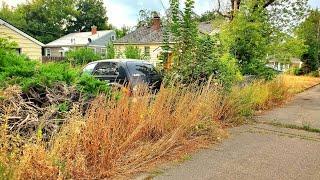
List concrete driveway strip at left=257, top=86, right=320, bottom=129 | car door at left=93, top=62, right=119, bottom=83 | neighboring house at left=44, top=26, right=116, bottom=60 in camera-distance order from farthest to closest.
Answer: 1. neighboring house at left=44, top=26, right=116, bottom=60
2. car door at left=93, top=62, right=119, bottom=83
3. concrete driveway strip at left=257, top=86, right=320, bottom=129

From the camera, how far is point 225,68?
902 centimetres

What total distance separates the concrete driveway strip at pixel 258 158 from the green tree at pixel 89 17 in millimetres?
65524

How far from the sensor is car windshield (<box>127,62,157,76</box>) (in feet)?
32.1

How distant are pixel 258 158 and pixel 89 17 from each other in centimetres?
6789

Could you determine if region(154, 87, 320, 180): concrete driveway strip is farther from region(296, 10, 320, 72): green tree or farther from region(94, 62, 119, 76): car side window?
region(296, 10, 320, 72): green tree

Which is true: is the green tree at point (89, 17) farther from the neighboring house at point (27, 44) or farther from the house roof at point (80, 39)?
the neighboring house at point (27, 44)

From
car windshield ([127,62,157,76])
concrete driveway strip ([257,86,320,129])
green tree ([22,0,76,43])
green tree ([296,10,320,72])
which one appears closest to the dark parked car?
car windshield ([127,62,157,76])

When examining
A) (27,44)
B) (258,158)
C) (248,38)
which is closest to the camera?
(258,158)

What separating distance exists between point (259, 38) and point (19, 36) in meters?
16.5

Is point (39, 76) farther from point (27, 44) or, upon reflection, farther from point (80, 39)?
point (80, 39)

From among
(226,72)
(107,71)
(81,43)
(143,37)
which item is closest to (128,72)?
(107,71)

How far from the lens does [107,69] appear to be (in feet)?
33.7

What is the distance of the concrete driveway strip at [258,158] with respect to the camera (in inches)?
192

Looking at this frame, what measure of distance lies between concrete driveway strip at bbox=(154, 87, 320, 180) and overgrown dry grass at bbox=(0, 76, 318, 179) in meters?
0.38
